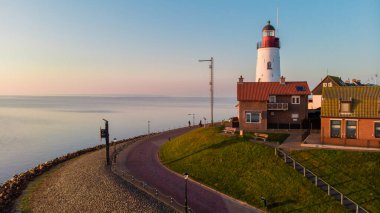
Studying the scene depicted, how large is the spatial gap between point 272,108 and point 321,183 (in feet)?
65.9

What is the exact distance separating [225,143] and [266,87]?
13864mm

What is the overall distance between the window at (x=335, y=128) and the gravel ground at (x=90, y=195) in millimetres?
22931

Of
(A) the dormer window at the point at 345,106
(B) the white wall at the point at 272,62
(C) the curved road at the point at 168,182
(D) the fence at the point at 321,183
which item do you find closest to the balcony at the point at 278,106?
(A) the dormer window at the point at 345,106

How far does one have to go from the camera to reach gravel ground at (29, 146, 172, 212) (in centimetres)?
2822

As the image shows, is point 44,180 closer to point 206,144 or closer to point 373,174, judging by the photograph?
point 206,144

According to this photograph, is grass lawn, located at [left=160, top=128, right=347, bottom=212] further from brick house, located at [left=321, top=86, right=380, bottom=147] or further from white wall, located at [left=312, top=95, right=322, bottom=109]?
white wall, located at [left=312, top=95, right=322, bottom=109]

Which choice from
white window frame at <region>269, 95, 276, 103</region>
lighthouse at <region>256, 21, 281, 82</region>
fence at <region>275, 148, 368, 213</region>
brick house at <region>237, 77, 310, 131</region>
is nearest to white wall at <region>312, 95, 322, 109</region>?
lighthouse at <region>256, 21, 281, 82</region>

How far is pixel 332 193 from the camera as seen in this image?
27438 mm

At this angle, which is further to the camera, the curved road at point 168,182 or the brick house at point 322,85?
the brick house at point 322,85

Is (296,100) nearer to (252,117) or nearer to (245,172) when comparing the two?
(252,117)

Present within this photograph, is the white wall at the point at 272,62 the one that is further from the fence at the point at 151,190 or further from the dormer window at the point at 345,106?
the fence at the point at 151,190

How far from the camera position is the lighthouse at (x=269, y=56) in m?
58.4

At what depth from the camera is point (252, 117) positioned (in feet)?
157

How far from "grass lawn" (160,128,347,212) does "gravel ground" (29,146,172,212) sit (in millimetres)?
7459
